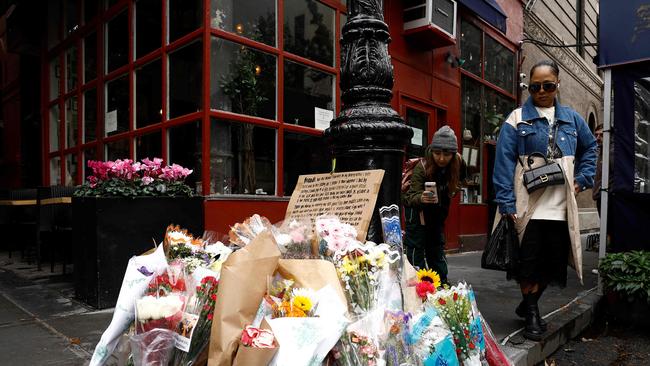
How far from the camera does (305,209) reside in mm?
2832

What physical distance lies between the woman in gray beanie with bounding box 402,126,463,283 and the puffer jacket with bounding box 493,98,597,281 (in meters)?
0.84

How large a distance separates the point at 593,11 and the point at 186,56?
16.7 meters

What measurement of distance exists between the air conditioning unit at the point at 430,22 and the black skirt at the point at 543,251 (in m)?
5.02

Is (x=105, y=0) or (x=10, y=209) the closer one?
(x=105, y=0)

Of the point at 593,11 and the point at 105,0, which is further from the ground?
the point at 593,11

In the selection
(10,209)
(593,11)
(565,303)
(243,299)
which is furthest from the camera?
(593,11)

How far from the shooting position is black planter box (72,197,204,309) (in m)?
4.36

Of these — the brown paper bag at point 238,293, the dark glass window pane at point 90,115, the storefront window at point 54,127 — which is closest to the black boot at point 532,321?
the brown paper bag at point 238,293

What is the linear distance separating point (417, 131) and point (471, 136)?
190 centimetres

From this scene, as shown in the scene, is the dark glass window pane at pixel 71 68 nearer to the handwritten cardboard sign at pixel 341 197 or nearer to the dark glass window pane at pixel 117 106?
the dark glass window pane at pixel 117 106

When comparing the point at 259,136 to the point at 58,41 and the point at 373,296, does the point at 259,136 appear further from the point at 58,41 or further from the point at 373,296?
the point at 58,41

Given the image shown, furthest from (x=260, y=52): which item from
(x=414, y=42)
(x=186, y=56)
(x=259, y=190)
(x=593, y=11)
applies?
(x=593, y=11)

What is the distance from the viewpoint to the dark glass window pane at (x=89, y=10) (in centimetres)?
822

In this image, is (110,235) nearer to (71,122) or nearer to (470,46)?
(71,122)
